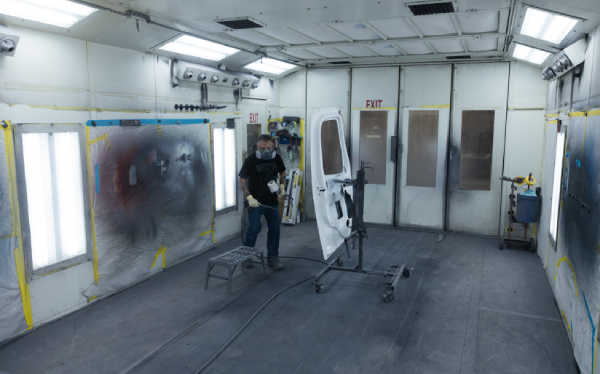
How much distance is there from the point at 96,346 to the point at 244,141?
466 cm

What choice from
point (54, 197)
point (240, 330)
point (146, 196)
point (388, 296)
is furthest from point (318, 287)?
point (54, 197)

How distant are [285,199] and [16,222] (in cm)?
478

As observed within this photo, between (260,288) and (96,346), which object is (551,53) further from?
(96,346)

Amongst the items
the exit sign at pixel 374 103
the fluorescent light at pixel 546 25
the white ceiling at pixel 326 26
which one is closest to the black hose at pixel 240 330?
the white ceiling at pixel 326 26

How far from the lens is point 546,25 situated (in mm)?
4504

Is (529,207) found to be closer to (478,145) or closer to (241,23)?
(478,145)

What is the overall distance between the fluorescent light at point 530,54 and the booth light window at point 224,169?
15.2ft

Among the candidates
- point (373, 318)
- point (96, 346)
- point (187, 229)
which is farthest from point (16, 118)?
point (373, 318)

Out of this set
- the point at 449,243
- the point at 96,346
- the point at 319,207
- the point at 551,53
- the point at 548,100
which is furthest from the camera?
the point at 449,243

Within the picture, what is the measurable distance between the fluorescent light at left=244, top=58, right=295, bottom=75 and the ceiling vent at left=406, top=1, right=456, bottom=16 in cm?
346

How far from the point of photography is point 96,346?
4.02m

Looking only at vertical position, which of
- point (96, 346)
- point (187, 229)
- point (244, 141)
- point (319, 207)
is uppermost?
point (244, 141)

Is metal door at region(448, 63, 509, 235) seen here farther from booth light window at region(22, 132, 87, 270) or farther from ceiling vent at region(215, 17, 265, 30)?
booth light window at region(22, 132, 87, 270)

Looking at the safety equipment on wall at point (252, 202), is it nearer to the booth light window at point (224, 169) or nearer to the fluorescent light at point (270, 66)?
the booth light window at point (224, 169)
